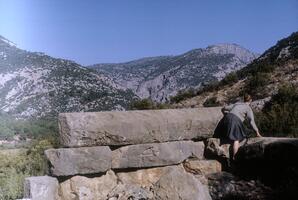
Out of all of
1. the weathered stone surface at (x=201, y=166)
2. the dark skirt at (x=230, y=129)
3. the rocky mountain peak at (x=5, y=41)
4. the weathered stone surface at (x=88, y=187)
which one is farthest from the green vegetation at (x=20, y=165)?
the rocky mountain peak at (x=5, y=41)

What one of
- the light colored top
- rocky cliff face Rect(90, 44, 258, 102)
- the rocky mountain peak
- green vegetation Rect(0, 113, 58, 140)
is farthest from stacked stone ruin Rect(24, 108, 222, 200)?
rocky cliff face Rect(90, 44, 258, 102)

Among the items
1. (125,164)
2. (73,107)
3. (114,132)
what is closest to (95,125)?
(114,132)

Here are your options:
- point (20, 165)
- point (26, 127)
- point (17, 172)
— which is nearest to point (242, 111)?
point (17, 172)

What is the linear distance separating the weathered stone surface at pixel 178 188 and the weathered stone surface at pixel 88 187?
2.07ft

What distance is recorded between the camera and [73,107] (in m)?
28.9

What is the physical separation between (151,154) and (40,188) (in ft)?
5.18

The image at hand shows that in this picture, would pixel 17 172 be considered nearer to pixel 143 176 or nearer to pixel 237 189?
pixel 143 176

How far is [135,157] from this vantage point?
6.38 m

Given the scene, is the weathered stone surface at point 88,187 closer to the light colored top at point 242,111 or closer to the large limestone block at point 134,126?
the large limestone block at point 134,126

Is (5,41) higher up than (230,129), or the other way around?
(5,41)

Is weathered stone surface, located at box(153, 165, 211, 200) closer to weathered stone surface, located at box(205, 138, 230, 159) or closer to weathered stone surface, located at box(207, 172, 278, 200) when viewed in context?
weathered stone surface, located at box(207, 172, 278, 200)

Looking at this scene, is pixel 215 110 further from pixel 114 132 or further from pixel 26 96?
pixel 26 96

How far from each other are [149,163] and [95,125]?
939 millimetres

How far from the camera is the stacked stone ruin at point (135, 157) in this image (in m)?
5.89
